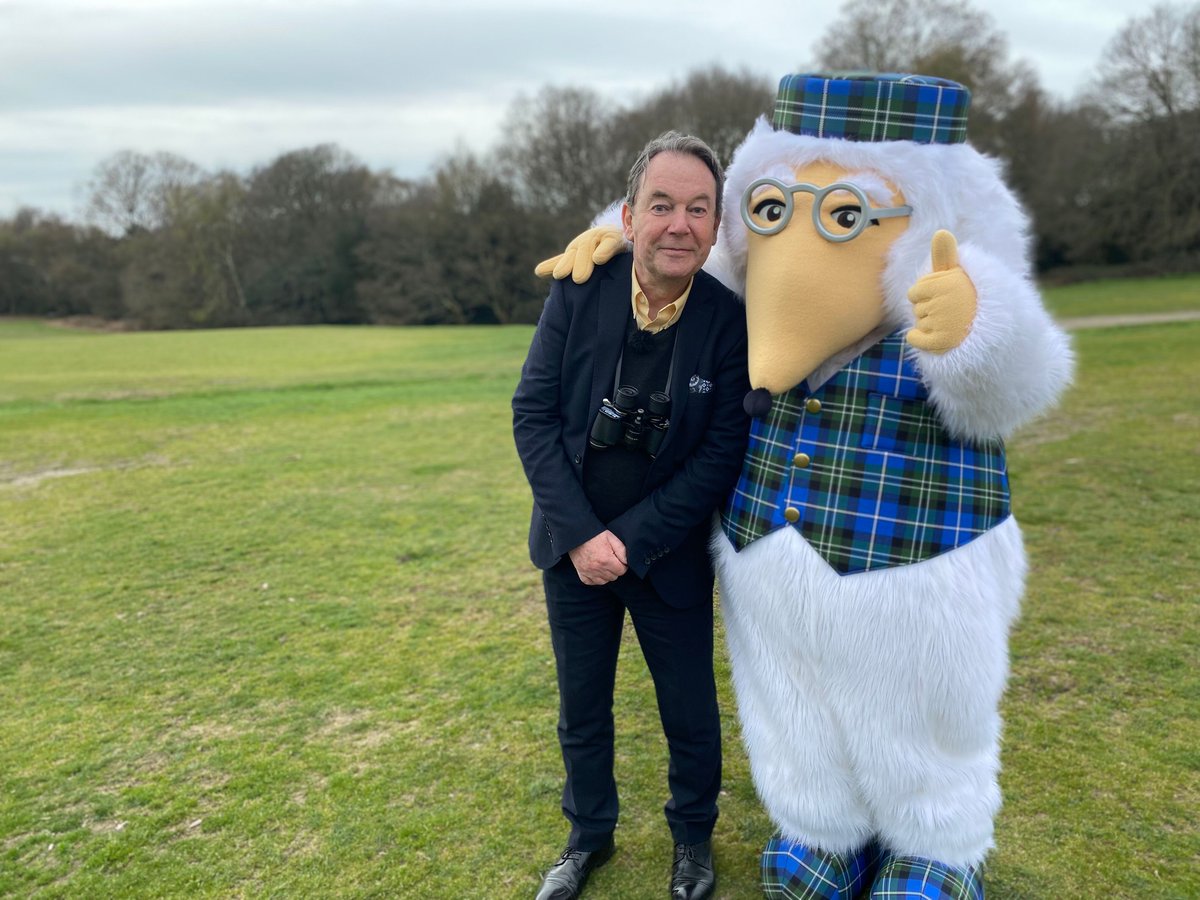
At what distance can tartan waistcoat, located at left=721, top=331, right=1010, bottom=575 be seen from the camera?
210 centimetres

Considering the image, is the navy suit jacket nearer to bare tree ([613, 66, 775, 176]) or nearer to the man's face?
the man's face

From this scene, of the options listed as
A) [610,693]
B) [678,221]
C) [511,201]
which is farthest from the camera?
[511,201]

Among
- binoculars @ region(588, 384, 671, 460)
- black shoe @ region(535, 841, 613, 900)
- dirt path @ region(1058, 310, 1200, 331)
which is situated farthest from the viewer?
dirt path @ region(1058, 310, 1200, 331)

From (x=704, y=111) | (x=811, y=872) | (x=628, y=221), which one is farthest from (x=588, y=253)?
(x=704, y=111)

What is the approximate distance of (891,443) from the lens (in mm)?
2137

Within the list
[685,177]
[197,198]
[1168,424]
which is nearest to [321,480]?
[685,177]

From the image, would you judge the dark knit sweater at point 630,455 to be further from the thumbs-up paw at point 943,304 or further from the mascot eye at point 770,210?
the thumbs-up paw at point 943,304

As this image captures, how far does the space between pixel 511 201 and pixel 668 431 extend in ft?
123

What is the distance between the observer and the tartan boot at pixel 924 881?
217 centimetres

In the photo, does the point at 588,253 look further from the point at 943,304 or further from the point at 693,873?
the point at 693,873

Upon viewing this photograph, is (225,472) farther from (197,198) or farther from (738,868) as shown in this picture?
(197,198)

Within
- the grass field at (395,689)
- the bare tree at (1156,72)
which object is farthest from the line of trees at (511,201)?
the grass field at (395,689)

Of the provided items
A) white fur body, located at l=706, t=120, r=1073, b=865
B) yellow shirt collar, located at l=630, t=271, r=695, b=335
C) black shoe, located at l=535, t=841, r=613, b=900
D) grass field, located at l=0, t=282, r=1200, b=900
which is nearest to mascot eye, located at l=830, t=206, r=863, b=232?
white fur body, located at l=706, t=120, r=1073, b=865

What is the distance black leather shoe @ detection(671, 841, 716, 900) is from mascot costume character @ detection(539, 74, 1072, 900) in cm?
44
